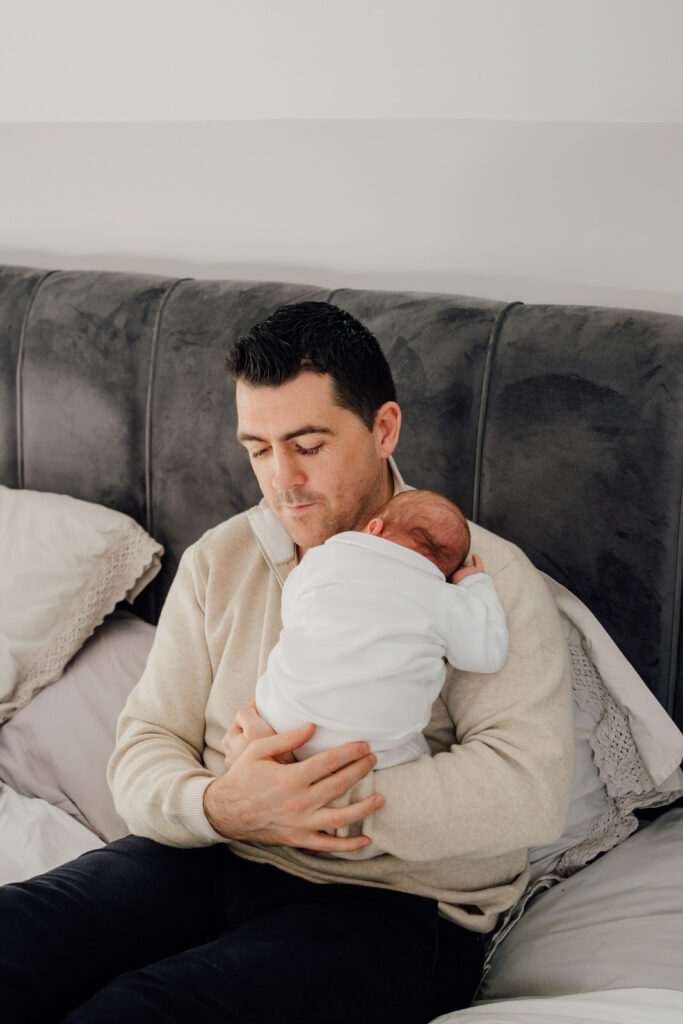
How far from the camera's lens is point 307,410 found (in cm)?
132

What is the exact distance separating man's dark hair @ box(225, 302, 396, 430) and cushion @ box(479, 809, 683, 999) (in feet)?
2.43

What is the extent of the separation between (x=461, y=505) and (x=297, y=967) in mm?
789

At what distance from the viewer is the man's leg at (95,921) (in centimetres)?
105

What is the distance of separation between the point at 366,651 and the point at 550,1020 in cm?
45

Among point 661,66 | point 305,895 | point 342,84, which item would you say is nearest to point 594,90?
point 661,66

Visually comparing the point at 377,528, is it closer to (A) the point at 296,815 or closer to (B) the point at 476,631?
(B) the point at 476,631

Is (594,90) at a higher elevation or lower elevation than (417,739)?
higher

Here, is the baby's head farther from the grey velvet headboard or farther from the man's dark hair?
the grey velvet headboard

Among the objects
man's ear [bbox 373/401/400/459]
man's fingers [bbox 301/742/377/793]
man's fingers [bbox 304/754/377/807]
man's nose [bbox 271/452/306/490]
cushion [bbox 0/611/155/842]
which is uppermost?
man's ear [bbox 373/401/400/459]

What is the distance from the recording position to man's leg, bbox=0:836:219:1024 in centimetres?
105

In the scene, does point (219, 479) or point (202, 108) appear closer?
point (219, 479)

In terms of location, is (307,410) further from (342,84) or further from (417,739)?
(342,84)

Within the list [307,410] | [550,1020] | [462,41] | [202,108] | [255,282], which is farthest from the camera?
[202,108]

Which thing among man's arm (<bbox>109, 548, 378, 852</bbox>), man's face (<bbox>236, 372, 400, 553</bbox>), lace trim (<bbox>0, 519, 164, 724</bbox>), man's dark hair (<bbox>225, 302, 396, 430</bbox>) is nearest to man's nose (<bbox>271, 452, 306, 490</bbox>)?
man's face (<bbox>236, 372, 400, 553</bbox>)
